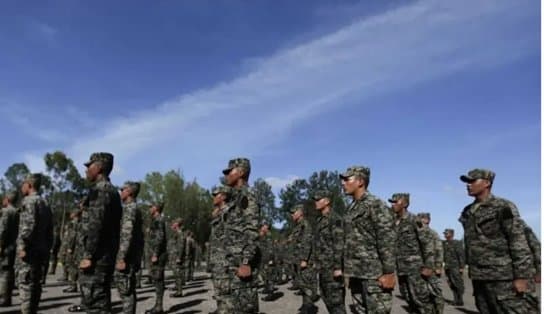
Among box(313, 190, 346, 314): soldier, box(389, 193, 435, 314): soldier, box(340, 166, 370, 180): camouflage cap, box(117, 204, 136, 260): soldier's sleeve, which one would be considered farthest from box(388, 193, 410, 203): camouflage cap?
box(117, 204, 136, 260): soldier's sleeve

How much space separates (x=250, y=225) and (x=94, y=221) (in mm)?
2196

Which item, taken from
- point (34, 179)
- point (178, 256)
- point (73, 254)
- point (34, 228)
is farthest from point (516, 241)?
point (73, 254)

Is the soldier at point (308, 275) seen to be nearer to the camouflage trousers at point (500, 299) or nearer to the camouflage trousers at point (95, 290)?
the camouflage trousers at point (500, 299)

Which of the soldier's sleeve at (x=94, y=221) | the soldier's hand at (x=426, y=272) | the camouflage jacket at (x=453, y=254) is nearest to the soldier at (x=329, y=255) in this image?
the soldier's hand at (x=426, y=272)

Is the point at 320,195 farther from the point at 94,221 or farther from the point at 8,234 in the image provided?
the point at 8,234

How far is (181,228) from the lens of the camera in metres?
17.3

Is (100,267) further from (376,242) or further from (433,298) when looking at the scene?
(433,298)

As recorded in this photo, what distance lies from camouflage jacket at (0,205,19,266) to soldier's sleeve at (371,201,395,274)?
27.0 feet

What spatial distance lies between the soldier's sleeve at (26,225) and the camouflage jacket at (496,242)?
7520 mm

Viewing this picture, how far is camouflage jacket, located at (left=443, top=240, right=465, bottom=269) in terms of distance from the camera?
15.3m

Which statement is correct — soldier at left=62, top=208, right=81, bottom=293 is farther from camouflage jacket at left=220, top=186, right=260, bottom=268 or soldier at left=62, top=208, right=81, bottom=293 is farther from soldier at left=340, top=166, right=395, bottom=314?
Result: soldier at left=340, top=166, right=395, bottom=314

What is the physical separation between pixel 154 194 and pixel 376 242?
50935 millimetres

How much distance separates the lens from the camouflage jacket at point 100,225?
253 inches

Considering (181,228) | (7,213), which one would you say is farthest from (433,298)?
(181,228)
